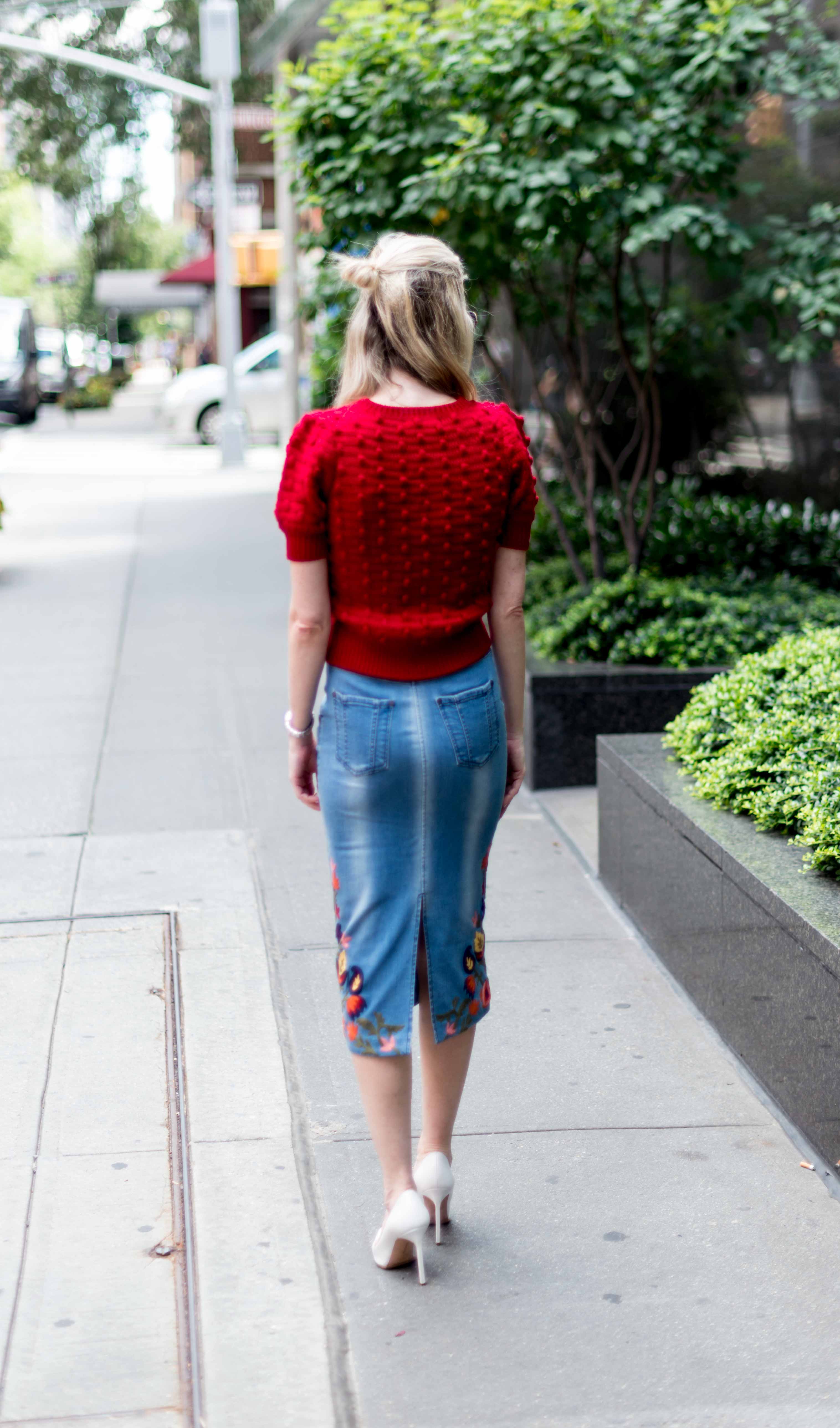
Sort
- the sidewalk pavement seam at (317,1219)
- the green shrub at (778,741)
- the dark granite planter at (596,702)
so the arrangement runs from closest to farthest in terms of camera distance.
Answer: the sidewalk pavement seam at (317,1219) → the green shrub at (778,741) → the dark granite planter at (596,702)

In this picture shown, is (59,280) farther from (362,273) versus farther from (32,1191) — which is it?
(362,273)

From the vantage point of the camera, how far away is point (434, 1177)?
3.02 metres

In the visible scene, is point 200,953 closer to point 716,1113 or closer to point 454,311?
point 716,1113

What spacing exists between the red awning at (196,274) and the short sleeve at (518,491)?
32064 mm

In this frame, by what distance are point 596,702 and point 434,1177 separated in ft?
11.3

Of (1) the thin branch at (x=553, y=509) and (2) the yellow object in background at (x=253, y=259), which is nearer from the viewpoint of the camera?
(1) the thin branch at (x=553, y=509)

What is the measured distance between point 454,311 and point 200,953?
2.42 meters

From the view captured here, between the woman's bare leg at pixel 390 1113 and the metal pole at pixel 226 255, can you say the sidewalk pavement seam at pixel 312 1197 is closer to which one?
the woman's bare leg at pixel 390 1113

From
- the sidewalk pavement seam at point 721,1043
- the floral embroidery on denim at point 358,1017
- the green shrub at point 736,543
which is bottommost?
the sidewalk pavement seam at point 721,1043

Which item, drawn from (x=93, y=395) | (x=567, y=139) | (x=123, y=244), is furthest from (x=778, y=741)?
(x=123, y=244)

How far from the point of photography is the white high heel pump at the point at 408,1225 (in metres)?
2.91

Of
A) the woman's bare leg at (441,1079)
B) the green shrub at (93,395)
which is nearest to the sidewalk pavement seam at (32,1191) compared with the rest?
A: the woman's bare leg at (441,1079)

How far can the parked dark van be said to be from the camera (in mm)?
30562

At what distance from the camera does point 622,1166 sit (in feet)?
11.2
